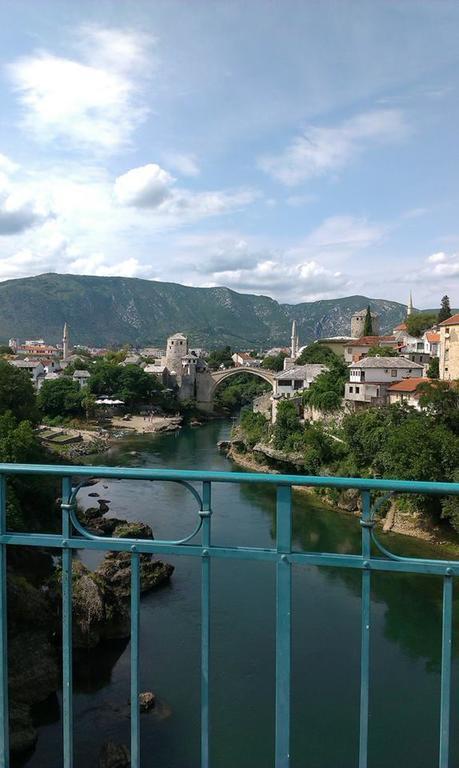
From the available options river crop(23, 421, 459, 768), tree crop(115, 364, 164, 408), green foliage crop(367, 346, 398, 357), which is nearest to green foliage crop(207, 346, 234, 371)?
tree crop(115, 364, 164, 408)

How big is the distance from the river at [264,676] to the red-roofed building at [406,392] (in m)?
7.74

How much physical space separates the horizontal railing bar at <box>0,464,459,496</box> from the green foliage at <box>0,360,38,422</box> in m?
16.3

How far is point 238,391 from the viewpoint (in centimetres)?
4822

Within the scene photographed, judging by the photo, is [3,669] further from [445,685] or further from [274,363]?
[274,363]

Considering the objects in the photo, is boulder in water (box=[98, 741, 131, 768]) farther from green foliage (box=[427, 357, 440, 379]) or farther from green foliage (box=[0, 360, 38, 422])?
green foliage (box=[427, 357, 440, 379])

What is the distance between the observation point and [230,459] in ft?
84.1

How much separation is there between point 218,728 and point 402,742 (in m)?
2.19

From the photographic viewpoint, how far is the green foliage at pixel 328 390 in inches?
914

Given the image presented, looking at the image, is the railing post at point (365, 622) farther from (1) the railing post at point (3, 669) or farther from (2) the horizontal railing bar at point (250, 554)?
(1) the railing post at point (3, 669)

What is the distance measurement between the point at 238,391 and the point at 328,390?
79.7 feet

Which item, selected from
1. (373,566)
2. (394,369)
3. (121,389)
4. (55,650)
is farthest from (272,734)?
(121,389)

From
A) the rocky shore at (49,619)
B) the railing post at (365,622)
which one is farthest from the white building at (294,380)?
the railing post at (365,622)

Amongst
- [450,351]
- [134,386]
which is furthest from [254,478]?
[134,386]

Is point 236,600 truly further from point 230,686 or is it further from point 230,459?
point 230,459
